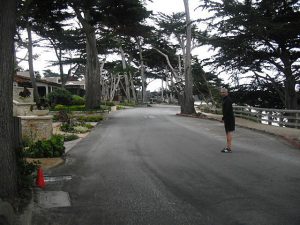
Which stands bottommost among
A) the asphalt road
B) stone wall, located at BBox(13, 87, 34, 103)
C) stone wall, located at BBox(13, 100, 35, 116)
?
the asphalt road

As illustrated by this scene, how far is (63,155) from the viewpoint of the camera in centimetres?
1202

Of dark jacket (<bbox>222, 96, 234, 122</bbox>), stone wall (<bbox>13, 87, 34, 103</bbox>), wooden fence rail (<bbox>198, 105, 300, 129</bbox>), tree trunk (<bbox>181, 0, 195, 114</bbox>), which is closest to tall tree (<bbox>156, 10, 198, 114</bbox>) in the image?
tree trunk (<bbox>181, 0, 195, 114</bbox>)

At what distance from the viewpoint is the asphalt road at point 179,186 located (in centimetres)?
590

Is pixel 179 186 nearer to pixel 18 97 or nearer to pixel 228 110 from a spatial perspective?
pixel 228 110

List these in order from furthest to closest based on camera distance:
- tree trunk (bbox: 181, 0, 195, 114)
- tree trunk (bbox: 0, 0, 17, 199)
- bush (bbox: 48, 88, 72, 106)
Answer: bush (bbox: 48, 88, 72, 106) < tree trunk (bbox: 181, 0, 195, 114) < tree trunk (bbox: 0, 0, 17, 199)

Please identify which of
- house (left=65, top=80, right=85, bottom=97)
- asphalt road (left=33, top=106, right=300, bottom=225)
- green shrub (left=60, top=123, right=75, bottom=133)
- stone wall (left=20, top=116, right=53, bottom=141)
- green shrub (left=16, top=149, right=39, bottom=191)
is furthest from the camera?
house (left=65, top=80, right=85, bottom=97)

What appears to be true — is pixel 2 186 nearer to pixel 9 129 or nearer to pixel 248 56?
pixel 9 129

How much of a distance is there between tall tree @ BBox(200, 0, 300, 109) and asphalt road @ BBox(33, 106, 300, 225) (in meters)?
13.1

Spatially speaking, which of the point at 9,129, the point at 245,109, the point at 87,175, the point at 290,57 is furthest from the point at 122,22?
the point at 9,129

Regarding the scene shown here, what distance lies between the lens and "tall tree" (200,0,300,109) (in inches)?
964

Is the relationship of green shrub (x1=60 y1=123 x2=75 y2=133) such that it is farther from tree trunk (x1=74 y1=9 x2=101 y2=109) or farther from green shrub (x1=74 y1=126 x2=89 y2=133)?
tree trunk (x1=74 y1=9 x2=101 y2=109)

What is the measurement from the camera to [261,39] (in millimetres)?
27469

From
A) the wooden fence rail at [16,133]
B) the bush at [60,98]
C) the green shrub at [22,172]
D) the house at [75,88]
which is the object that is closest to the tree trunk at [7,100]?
the green shrub at [22,172]

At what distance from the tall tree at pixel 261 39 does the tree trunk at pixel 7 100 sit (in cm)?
1955
